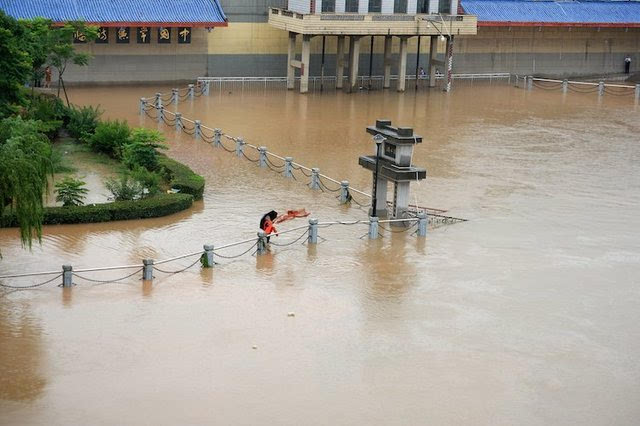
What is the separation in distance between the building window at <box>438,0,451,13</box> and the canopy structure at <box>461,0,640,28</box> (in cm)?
459

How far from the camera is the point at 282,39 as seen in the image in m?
59.6

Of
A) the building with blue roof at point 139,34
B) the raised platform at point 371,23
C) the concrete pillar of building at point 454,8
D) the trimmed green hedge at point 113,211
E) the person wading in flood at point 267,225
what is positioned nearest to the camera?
the person wading in flood at point 267,225

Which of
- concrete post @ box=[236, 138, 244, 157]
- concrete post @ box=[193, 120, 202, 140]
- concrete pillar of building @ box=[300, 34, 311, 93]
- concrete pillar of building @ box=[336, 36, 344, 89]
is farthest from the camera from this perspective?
concrete pillar of building @ box=[336, 36, 344, 89]

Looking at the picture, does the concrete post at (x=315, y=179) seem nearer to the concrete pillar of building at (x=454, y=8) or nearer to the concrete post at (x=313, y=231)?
the concrete post at (x=313, y=231)

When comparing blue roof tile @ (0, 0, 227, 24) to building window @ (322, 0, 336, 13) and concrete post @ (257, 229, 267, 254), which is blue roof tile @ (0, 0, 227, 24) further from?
concrete post @ (257, 229, 267, 254)

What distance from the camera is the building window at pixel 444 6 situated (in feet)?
186

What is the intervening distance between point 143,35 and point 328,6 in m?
9.49

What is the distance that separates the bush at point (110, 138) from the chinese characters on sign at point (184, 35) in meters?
18.5

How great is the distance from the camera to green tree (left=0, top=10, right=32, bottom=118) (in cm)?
3412

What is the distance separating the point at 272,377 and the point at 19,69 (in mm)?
18295

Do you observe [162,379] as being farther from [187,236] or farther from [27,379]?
[187,236]

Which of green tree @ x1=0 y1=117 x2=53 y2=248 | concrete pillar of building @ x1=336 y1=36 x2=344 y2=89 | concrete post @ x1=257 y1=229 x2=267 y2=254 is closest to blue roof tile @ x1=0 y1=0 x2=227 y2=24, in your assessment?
concrete pillar of building @ x1=336 y1=36 x2=344 y2=89

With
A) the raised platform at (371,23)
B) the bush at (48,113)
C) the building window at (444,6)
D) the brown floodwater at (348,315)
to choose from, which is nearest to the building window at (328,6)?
the raised platform at (371,23)

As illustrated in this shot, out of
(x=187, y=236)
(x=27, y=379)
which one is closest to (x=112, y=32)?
(x=187, y=236)
